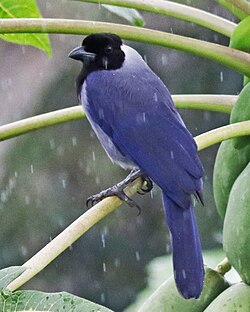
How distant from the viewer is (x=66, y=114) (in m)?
1.45

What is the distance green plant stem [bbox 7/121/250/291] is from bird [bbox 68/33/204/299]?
0.45 ft

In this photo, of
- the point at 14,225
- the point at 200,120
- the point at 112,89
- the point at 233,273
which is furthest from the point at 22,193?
the point at 233,273

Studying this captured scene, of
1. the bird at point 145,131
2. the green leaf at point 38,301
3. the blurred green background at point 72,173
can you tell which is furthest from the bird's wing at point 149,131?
the blurred green background at point 72,173

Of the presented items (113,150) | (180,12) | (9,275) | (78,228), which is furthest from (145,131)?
(9,275)

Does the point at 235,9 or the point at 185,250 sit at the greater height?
the point at 235,9

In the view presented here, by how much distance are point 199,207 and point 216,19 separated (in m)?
2.02

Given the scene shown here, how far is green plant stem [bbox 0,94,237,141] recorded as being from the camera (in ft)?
4.58

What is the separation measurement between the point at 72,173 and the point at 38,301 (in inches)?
111

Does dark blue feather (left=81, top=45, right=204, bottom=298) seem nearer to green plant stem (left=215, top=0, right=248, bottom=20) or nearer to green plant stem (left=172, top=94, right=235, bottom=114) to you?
green plant stem (left=172, top=94, right=235, bottom=114)

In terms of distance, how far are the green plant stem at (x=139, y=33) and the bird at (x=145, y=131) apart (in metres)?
0.12

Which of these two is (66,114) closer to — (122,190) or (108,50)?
(122,190)

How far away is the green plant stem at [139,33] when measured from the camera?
4.51 feet

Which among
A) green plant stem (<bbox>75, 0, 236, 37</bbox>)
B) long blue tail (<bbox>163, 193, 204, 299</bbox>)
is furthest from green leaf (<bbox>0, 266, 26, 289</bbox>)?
green plant stem (<bbox>75, 0, 236, 37</bbox>)

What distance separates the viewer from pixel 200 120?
3727 millimetres
